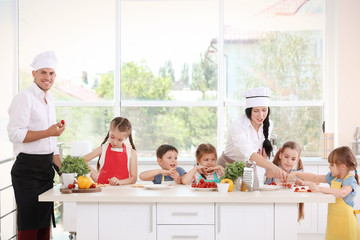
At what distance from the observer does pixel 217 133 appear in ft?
19.8

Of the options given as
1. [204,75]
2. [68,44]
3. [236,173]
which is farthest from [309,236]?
[68,44]

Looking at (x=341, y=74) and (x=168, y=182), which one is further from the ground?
(x=341, y=74)

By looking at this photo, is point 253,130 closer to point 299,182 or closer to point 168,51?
point 299,182

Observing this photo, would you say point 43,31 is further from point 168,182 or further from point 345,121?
point 345,121

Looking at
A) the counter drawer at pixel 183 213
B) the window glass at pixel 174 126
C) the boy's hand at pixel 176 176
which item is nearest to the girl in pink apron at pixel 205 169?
the boy's hand at pixel 176 176

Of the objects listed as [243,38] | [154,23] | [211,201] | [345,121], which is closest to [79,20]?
[154,23]

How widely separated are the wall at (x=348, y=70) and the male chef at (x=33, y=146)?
331 centimetres

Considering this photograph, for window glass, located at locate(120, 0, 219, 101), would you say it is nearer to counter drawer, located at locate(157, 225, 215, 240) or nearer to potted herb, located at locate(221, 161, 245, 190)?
potted herb, located at locate(221, 161, 245, 190)

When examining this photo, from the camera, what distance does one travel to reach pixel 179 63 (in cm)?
602

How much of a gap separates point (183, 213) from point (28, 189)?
1077 millimetres

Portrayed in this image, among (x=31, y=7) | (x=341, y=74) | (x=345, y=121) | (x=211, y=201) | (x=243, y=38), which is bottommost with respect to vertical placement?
(x=211, y=201)

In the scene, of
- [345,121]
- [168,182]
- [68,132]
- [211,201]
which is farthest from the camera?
[68,132]

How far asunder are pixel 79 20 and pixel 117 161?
2.62 m

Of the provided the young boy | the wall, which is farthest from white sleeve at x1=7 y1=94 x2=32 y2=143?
the wall
